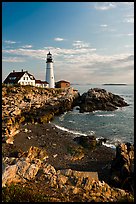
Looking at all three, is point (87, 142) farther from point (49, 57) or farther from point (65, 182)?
point (49, 57)

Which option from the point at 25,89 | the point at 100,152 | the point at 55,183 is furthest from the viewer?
the point at 25,89

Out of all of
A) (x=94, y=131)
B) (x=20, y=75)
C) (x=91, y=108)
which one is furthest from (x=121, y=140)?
(x=20, y=75)

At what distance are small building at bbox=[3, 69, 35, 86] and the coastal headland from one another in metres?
14.6

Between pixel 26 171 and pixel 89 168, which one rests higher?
pixel 26 171

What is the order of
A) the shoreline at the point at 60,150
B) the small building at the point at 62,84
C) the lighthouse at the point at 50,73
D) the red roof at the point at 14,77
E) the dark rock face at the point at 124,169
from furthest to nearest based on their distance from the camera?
the small building at the point at 62,84 → the lighthouse at the point at 50,73 → the red roof at the point at 14,77 → the shoreline at the point at 60,150 → the dark rock face at the point at 124,169

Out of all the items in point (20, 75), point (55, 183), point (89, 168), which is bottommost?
point (89, 168)

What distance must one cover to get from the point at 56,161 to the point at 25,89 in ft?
87.6

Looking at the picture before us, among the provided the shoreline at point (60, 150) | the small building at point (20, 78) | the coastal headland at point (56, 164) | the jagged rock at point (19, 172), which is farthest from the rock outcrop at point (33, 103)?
the jagged rock at point (19, 172)

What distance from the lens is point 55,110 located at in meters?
35.8

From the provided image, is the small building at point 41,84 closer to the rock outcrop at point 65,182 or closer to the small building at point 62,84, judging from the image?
the small building at point 62,84

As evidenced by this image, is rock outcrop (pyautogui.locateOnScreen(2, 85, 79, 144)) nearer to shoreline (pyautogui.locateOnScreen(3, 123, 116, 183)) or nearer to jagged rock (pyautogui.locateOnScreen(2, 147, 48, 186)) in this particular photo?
shoreline (pyautogui.locateOnScreen(3, 123, 116, 183))

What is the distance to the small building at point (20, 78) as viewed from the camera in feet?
160

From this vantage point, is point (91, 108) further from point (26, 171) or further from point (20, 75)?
point (26, 171)

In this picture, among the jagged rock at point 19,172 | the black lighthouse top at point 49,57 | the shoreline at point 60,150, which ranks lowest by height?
the shoreline at point 60,150
